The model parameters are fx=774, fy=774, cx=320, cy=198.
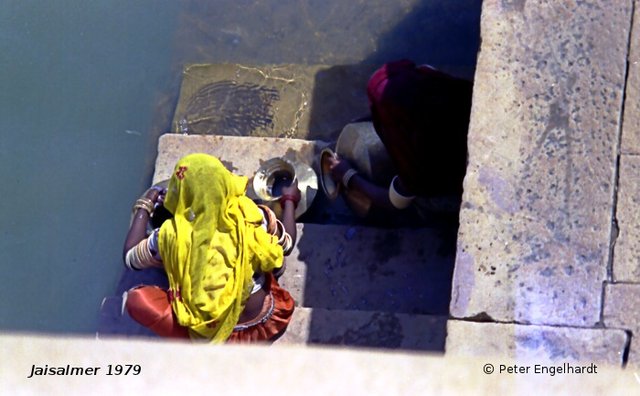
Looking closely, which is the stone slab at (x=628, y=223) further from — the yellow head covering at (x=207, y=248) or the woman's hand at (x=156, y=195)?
the woman's hand at (x=156, y=195)

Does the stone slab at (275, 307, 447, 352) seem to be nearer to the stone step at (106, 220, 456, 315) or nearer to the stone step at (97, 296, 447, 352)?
the stone step at (97, 296, 447, 352)

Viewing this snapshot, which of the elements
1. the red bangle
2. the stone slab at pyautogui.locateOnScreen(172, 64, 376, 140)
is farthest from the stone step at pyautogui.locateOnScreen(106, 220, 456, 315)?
the stone slab at pyautogui.locateOnScreen(172, 64, 376, 140)

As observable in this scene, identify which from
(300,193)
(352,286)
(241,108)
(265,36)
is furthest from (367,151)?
(265,36)

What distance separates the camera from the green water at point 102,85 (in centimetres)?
491

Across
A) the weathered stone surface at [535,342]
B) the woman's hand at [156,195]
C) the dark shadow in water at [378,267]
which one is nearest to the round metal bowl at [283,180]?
the dark shadow in water at [378,267]

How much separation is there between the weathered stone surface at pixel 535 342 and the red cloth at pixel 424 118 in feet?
2.44

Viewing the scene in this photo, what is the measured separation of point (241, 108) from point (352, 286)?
1678 mm

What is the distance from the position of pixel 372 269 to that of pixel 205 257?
1.06 metres

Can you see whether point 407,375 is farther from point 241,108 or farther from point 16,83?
point 16,83

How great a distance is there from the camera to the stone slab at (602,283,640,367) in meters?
2.82

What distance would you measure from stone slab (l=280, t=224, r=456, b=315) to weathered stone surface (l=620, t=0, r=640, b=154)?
1.05 metres

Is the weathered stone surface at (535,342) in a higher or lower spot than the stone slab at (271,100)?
lower

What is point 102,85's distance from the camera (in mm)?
5410

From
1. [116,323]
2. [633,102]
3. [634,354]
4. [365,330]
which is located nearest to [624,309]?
[634,354]
